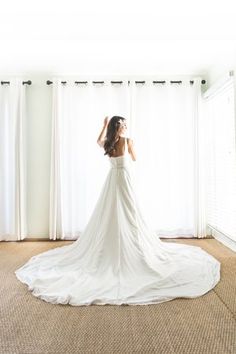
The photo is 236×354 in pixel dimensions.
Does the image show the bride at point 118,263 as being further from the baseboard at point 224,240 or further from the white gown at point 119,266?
the baseboard at point 224,240

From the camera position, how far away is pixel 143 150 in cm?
389

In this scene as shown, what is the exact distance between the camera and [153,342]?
5.08 ft

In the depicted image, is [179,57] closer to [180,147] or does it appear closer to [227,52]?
[227,52]

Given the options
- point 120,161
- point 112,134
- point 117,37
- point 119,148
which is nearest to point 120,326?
point 120,161

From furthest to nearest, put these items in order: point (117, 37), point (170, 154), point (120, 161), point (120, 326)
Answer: point (170, 154) → point (117, 37) → point (120, 161) → point (120, 326)

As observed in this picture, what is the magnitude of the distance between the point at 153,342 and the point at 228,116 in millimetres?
2708

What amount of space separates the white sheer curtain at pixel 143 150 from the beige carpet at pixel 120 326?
1.65 meters

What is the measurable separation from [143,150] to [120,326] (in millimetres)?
2564

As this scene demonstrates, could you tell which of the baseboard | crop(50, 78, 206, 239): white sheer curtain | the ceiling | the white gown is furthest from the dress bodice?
the baseboard

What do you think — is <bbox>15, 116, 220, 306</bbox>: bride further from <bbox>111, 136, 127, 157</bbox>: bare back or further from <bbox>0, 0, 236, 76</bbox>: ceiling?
<bbox>0, 0, 236, 76</bbox>: ceiling

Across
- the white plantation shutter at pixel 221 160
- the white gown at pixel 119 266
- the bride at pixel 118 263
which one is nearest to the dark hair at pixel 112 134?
the bride at pixel 118 263

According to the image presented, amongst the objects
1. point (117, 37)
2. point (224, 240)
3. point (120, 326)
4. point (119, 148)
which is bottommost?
point (120, 326)

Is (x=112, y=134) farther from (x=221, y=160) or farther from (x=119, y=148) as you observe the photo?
(x=221, y=160)

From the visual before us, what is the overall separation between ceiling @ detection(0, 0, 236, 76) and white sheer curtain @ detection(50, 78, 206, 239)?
0.30 meters
